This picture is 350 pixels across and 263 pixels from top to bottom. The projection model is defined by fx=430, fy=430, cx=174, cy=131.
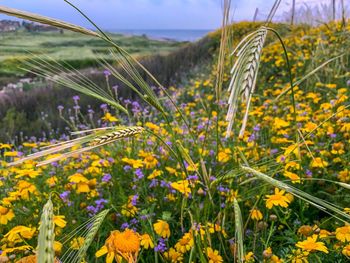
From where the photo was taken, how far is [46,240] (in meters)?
0.64

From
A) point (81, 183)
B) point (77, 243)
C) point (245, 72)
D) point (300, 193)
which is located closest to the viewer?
point (300, 193)

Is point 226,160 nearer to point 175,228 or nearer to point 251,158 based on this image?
point 251,158

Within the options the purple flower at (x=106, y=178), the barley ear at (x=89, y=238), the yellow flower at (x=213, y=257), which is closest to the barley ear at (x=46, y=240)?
the barley ear at (x=89, y=238)

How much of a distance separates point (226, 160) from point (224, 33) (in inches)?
43.9

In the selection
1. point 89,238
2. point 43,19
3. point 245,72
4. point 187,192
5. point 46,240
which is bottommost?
Result: point 187,192

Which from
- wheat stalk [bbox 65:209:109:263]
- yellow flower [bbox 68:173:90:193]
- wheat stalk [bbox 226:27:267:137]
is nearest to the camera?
wheat stalk [bbox 65:209:109:263]

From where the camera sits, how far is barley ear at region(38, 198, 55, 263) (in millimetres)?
611

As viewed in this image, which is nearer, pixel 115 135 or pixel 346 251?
pixel 115 135

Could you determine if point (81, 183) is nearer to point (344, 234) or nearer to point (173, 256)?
point (173, 256)

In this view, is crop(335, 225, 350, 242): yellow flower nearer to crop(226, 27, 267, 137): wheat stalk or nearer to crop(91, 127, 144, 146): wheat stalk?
crop(226, 27, 267, 137): wheat stalk

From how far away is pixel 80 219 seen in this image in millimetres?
1853

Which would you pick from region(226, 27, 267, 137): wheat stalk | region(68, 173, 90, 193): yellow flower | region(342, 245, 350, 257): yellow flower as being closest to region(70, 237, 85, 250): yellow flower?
region(68, 173, 90, 193): yellow flower

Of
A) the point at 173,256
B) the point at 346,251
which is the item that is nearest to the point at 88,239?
the point at 173,256

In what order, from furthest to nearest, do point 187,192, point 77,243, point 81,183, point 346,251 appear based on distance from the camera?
point 81,183 → point 187,192 → point 77,243 → point 346,251
